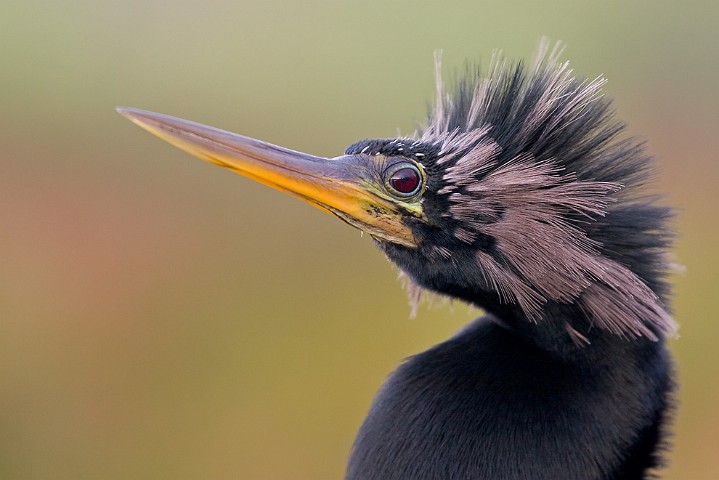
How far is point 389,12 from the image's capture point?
3895mm

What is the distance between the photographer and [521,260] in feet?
4.52

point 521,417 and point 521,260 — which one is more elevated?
point 521,260

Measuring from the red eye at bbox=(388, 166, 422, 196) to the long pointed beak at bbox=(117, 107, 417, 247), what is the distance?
27 mm

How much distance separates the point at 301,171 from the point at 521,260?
1.30 ft

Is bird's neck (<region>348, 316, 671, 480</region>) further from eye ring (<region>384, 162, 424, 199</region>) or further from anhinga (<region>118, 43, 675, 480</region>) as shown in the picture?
eye ring (<region>384, 162, 424, 199</region>)

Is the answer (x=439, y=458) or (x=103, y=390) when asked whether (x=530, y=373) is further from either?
(x=103, y=390)

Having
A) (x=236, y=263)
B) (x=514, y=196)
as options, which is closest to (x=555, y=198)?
(x=514, y=196)

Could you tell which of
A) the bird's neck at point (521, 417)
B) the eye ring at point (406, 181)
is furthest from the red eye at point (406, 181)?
the bird's neck at point (521, 417)

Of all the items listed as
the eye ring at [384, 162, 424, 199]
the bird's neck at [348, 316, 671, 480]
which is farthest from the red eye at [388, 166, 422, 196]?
the bird's neck at [348, 316, 671, 480]

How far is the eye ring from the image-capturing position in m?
1.44

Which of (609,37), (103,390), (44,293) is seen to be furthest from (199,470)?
(609,37)

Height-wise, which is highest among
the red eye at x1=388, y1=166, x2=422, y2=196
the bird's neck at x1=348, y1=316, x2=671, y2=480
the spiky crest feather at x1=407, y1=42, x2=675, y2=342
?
the red eye at x1=388, y1=166, x2=422, y2=196

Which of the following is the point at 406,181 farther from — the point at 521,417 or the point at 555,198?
the point at 521,417

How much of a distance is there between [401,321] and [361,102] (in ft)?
3.19
